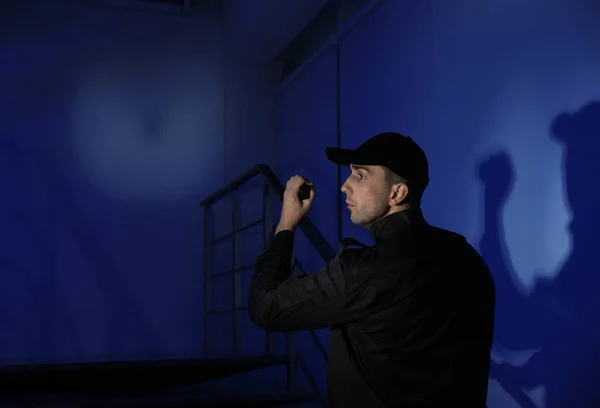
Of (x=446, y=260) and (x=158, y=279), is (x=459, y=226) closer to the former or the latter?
(x=446, y=260)

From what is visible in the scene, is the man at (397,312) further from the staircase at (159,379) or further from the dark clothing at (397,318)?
the staircase at (159,379)

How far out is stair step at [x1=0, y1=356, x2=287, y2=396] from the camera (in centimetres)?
241

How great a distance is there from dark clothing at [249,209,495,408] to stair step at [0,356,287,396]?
1.32m

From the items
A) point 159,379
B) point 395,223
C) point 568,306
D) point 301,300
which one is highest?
point 395,223

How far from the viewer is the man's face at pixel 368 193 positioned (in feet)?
4.59

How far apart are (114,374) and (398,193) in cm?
155

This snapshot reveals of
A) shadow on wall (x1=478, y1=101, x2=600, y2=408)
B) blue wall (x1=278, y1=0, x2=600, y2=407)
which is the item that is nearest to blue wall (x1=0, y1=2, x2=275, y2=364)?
blue wall (x1=278, y1=0, x2=600, y2=407)

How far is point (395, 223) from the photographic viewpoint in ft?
4.50

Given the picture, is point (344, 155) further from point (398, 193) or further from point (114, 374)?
point (114, 374)

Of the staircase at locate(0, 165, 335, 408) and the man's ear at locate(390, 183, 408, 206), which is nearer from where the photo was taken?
the man's ear at locate(390, 183, 408, 206)

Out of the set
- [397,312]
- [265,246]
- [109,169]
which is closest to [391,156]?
[397,312]

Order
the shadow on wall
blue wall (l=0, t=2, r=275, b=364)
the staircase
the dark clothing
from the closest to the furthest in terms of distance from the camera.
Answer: the dark clothing → the shadow on wall → the staircase → blue wall (l=0, t=2, r=275, b=364)

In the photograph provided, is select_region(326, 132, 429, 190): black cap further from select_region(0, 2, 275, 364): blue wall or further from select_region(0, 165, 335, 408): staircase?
select_region(0, 2, 275, 364): blue wall

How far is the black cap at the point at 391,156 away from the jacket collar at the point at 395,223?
0.06m
